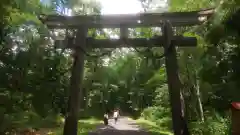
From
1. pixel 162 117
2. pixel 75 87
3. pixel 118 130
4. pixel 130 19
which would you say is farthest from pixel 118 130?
pixel 162 117

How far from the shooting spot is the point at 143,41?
8.91 meters

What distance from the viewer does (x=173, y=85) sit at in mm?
8211

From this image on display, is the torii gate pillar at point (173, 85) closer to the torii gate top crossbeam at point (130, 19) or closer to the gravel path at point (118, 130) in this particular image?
the torii gate top crossbeam at point (130, 19)

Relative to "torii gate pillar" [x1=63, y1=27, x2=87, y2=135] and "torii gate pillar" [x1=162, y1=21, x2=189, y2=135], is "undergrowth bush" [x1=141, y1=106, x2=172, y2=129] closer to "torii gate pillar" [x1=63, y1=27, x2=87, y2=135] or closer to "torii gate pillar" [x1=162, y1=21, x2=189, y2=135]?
"torii gate pillar" [x1=162, y1=21, x2=189, y2=135]

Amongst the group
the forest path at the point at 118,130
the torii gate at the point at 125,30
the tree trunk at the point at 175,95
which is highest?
the torii gate at the point at 125,30

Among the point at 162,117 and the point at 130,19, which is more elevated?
the point at 130,19

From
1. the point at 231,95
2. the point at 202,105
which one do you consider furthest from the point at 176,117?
the point at 202,105

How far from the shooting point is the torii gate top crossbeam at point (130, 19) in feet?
28.6

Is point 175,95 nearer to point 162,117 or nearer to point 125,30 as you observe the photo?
point 125,30

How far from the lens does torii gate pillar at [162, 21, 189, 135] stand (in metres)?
7.76

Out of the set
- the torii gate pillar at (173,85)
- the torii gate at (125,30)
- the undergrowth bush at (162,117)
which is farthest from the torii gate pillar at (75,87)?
the undergrowth bush at (162,117)

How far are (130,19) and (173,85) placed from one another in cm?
Result: 284

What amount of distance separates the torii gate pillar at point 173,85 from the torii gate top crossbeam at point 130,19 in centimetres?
39

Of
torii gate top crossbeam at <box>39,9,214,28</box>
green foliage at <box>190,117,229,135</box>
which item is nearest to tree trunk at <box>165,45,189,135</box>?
torii gate top crossbeam at <box>39,9,214,28</box>
